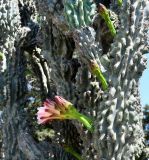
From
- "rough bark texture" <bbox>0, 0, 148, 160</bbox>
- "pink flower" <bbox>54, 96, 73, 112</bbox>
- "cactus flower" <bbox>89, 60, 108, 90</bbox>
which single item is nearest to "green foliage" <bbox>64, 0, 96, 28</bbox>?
"rough bark texture" <bbox>0, 0, 148, 160</bbox>

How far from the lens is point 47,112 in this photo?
4.50 meters

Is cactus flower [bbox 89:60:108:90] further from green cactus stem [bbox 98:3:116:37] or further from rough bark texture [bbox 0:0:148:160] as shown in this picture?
green cactus stem [bbox 98:3:116:37]

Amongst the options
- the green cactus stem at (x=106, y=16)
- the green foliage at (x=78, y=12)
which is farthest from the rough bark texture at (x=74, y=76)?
the green cactus stem at (x=106, y=16)

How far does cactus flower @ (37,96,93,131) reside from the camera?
14.6ft

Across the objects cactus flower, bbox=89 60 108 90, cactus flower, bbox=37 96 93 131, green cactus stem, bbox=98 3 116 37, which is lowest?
cactus flower, bbox=37 96 93 131

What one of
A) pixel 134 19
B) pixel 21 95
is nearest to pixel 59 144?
pixel 21 95

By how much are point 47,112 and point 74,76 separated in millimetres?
1106

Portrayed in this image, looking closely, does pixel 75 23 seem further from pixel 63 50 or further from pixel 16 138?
pixel 16 138

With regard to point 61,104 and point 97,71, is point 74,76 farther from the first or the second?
point 61,104

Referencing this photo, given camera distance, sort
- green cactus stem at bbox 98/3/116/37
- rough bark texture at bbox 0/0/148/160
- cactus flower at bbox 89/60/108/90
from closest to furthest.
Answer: rough bark texture at bbox 0/0/148/160
cactus flower at bbox 89/60/108/90
green cactus stem at bbox 98/3/116/37

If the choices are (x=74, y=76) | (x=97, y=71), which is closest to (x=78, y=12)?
(x=97, y=71)

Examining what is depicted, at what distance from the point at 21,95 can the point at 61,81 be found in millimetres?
1102

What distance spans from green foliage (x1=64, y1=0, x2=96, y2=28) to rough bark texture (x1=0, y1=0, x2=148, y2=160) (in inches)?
1.7

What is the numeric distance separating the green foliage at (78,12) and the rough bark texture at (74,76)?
0.04m
